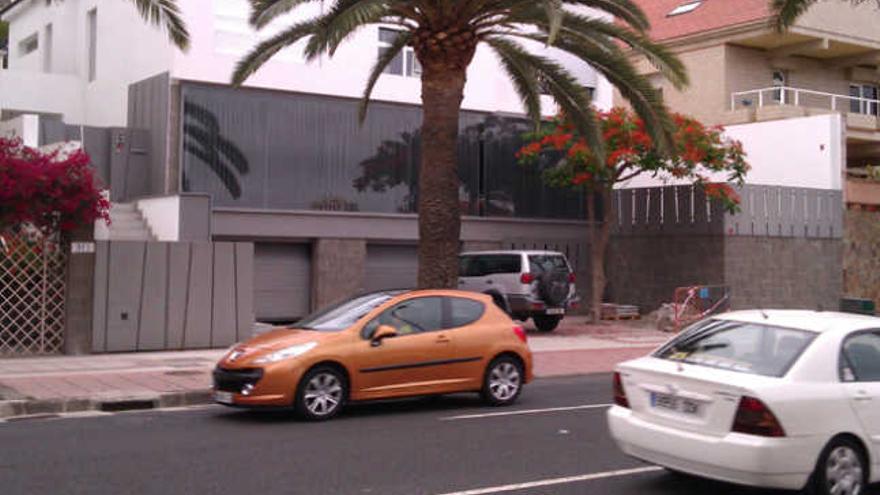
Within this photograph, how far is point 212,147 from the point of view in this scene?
23.4 meters

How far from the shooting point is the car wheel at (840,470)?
22.9 ft

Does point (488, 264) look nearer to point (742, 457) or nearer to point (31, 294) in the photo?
point (31, 294)

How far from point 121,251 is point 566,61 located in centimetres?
1791

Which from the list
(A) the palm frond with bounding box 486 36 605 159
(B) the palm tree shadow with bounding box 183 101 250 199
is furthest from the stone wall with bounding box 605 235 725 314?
(B) the palm tree shadow with bounding box 183 101 250 199

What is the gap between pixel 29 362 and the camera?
628 inches

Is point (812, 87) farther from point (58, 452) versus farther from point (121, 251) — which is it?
point (58, 452)

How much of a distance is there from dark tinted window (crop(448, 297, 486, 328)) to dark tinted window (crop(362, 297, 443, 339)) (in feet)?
0.54

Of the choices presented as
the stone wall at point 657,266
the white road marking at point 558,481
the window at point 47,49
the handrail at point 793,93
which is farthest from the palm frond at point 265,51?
the handrail at point 793,93

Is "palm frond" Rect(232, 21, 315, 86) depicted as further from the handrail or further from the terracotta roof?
the terracotta roof

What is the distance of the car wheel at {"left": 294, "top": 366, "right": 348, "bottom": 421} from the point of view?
1111 cm

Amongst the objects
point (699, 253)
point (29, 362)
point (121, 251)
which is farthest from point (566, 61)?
point (29, 362)

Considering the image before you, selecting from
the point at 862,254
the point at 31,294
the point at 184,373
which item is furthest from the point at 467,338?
the point at 862,254

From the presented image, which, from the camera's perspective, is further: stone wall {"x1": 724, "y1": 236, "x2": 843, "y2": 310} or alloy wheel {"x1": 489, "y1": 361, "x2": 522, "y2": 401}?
stone wall {"x1": 724, "y1": 236, "x2": 843, "y2": 310}

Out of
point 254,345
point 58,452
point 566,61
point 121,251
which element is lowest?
point 58,452
